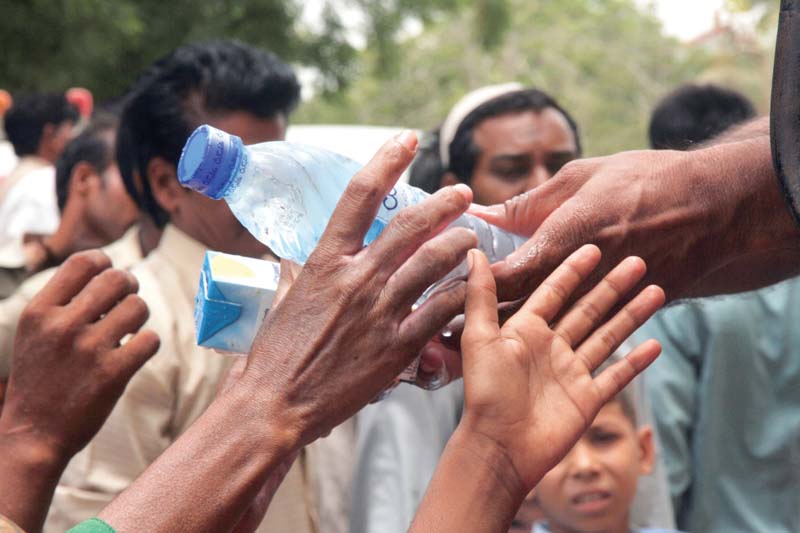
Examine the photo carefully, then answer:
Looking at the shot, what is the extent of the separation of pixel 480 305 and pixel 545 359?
0.36ft

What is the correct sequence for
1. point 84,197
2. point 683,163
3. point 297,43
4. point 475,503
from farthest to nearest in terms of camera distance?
1. point 297,43
2. point 84,197
3. point 683,163
4. point 475,503

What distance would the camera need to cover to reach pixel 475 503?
4.96 ft

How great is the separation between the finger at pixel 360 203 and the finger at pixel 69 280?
784 millimetres

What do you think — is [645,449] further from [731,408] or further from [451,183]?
[451,183]

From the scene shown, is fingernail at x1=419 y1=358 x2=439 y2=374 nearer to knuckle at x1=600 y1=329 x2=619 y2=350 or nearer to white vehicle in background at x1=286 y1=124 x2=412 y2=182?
knuckle at x1=600 y1=329 x2=619 y2=350

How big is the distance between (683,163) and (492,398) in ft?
1.99

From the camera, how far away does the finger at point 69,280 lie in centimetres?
221

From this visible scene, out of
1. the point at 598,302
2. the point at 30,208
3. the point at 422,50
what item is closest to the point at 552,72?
the point at 422,50

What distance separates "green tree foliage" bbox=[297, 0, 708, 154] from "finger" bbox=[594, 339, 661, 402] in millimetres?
24574

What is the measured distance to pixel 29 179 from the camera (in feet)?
18.7

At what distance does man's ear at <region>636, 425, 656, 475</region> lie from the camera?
329 centimetres

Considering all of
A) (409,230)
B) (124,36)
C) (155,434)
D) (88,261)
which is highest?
(409,230)

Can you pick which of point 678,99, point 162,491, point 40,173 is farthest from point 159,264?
point 40,173

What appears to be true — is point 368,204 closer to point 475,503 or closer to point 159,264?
point 475,503
